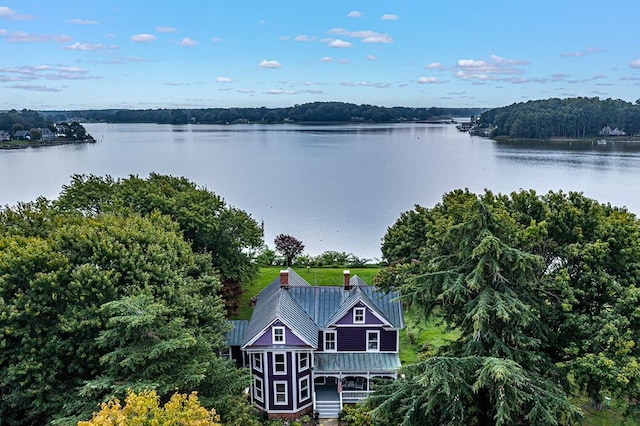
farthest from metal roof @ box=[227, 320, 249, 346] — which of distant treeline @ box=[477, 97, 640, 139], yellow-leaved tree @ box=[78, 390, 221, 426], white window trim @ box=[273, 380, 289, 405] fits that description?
distant treeline @ box=[477, 97, 640, 139]

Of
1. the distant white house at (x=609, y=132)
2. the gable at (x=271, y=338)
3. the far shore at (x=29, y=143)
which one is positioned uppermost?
the distant white house at (x=609, y=132)

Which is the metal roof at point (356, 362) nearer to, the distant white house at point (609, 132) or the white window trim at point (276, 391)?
the white window trim at point (276, 391)

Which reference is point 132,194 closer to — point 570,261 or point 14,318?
point 14,318

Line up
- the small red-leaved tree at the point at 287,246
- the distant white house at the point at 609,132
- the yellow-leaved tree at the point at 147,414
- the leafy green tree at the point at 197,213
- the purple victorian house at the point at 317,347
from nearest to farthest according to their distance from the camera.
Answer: the yellow-leaved tree at the point at 147,414 < the purple victorian house at the point at 317,347 < the leafy green tree at the point at 197,213 < the small red-leaved tree at the point at 287,246 < the distant white house at the point at 609,132

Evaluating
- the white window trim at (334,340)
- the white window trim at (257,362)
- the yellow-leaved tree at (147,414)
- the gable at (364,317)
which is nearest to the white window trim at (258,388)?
the white window trim at (257,362)

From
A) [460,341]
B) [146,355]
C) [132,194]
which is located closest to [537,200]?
[460,341]

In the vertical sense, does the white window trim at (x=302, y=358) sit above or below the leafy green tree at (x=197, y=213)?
below

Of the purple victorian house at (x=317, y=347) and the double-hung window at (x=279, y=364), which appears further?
the double-hung window at (x=279, y=364)
